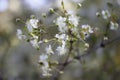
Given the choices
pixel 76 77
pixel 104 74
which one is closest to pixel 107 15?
pixel 104 74

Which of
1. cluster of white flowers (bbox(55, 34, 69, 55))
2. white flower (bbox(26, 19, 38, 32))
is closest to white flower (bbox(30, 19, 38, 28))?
white flower (bbox(26, 19, 38, 32))

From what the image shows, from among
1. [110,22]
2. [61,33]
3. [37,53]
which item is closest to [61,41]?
[61,33]

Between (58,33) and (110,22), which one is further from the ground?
(110,22)

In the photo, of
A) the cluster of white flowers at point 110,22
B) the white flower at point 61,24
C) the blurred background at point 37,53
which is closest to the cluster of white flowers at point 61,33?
the white flower at point 61,24

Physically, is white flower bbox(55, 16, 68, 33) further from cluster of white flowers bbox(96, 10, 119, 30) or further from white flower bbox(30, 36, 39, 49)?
cluster of white flowers bbox(96, 10, 119, 30)

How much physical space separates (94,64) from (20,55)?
2147mm

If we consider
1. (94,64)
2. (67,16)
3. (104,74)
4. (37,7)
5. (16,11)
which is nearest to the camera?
(67,16)

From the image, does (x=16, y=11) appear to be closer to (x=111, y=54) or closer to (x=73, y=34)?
(x=111, y=54)

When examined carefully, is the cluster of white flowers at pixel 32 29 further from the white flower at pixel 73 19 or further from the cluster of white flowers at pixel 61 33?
the white flower at pixel 73 19

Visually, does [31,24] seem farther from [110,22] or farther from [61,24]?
[110,22]

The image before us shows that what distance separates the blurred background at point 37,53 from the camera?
3.55 m

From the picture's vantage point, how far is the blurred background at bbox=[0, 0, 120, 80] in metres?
3.55

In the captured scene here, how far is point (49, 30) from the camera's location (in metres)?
1.77

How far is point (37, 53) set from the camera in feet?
10.2
